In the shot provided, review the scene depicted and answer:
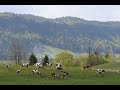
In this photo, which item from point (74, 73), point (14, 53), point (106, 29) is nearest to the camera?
point (74, 73)

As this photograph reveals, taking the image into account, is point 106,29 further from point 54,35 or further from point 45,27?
point 54,35

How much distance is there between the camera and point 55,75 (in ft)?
53.0
